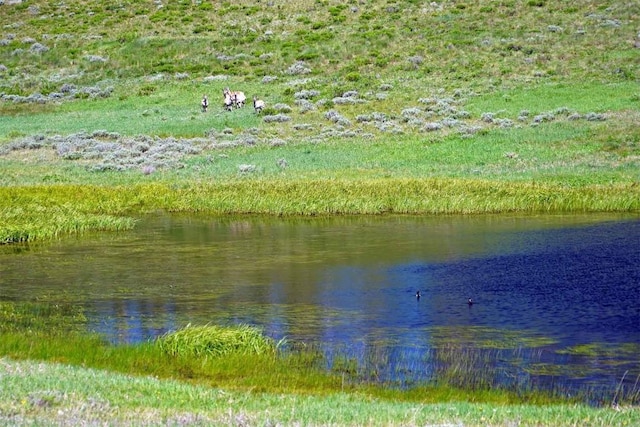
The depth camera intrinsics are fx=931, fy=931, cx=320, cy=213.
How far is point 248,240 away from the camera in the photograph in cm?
3170

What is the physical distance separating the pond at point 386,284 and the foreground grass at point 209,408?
3203mm

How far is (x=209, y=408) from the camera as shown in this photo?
11.9 meters

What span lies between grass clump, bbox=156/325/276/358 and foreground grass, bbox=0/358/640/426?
288cm

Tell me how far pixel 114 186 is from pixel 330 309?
906 inches

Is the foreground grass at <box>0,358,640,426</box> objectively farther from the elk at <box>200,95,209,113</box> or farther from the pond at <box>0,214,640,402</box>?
the elk at <box>200,95,209,113</box>

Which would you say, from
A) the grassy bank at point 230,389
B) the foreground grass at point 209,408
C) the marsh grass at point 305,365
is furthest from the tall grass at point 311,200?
the foreground grass at point 209,408

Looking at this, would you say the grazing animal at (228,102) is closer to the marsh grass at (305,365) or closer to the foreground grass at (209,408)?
the marsh grass at (305,365)

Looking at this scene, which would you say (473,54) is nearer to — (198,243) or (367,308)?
(198,243)

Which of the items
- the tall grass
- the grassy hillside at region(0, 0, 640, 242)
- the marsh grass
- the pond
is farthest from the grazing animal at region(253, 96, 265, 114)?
the marsh grass

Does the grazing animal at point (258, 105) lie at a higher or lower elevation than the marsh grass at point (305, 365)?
lower

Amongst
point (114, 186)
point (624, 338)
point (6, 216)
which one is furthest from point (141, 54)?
point (624, 338)

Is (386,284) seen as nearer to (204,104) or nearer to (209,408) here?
(209,408)

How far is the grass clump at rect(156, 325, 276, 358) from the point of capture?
53.8 ft

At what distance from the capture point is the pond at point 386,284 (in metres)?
17.9
